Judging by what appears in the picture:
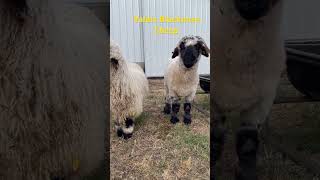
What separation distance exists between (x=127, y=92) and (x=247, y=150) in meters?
1.34

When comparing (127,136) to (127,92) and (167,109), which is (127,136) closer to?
(167,109)

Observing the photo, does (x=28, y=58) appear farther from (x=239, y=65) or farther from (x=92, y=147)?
(x=239, y=65)

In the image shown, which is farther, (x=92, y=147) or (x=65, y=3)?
(x=92, y=147)

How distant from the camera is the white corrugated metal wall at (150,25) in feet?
3.67

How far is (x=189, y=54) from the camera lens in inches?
69.8

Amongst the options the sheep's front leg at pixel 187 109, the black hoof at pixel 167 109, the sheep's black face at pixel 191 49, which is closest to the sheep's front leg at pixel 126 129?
the black hoof at pixel 167 109

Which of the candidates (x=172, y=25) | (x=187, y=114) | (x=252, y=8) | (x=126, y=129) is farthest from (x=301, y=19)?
(x=126, y=129)

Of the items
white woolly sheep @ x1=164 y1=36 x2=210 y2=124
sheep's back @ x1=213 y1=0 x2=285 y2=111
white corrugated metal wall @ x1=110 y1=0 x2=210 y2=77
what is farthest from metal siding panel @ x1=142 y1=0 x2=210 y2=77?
sheep's back @ x1=213 y1=0 x2=285 y2=111

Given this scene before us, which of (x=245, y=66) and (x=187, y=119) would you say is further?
(x=187, y=119)

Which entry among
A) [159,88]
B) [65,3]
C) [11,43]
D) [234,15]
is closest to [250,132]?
[234,15]

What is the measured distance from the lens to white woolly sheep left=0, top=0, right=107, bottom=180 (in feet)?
2.68

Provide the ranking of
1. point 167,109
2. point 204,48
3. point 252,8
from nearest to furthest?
point 252,8 < point 204,48 < point 167,109

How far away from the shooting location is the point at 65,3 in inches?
30.0

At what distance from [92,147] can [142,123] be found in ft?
3.16
